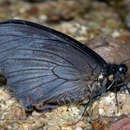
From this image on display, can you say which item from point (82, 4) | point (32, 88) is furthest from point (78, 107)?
point (82, 4)

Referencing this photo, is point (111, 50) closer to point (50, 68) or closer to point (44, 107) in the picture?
point (50, 68)

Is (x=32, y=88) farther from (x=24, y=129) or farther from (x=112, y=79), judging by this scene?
(x=112, y=79)

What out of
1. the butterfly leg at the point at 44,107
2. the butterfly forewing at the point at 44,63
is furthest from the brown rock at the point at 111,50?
the butterfly leg at the point at 44,107

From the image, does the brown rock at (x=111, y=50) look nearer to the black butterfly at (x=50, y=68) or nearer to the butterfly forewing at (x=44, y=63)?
the black butterfly at (x=50, y=68)

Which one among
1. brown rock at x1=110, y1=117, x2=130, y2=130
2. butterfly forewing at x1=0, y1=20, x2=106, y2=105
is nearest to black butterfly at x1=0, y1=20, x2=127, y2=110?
butterfly forewing at x1=0, y1=20, x2=106, y2=105

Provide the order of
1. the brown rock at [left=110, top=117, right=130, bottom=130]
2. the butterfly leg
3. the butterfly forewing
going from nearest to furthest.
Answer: the brown rock at [left=110, top=117, right=130, bottom=130]
the butterfly forewing
the butterfly leg

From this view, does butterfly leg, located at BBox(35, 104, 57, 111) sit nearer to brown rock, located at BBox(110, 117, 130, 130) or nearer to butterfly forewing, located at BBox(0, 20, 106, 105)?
butterfly forewing, located at BBox(0, 20, 106, 105)

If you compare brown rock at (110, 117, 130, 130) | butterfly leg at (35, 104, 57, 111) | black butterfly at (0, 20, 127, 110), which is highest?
black butterfly at (0, 20, 127, 110)
